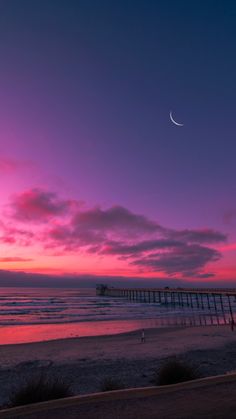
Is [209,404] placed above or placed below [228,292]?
below

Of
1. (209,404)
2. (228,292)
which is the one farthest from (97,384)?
(228,292)

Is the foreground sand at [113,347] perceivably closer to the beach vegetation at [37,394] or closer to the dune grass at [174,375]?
the dune grass at [174,375]

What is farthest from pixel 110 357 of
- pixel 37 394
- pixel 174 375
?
pixel 37 394

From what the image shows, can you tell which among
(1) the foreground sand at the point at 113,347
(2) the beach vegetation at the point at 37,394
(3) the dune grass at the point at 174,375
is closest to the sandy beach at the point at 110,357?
(1) the foreground sand at the point at 113,347

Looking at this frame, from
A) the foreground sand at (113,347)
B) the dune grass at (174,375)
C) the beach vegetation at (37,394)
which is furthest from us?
the foreground sand at (113,347)

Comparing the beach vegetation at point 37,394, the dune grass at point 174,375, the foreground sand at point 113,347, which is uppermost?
the foreground sand at point 113,347

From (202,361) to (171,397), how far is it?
10.3m

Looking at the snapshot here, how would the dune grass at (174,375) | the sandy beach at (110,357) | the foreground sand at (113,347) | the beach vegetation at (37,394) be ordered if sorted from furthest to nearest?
the foreground sand at (113,347) → the sandy beach at (110,357) → the dune grass at (174,375) → the beach vegetation at (37,394)

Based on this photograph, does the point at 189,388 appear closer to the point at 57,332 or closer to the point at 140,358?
the point at 140,358

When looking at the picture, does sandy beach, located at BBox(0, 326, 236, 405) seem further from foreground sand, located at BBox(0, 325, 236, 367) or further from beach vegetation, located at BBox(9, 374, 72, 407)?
beach vegetation, located at BBox(9, 374, 72, 407)

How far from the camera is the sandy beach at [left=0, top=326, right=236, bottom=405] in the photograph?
12.5 m

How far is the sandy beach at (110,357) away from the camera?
494 inches

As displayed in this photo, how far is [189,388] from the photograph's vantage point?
6.48 metres

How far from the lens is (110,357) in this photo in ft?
54.8
